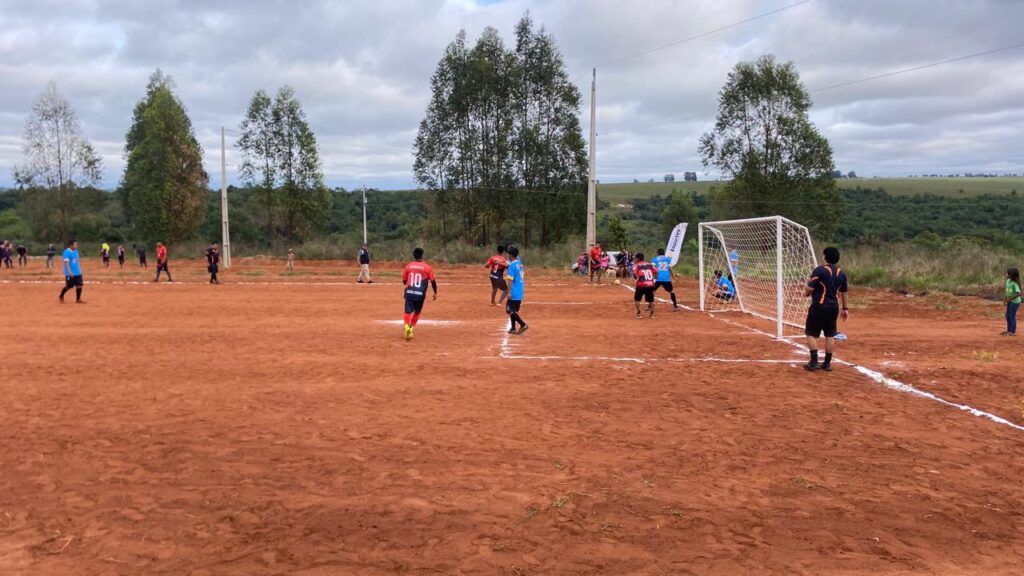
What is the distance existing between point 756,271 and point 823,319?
13308mm

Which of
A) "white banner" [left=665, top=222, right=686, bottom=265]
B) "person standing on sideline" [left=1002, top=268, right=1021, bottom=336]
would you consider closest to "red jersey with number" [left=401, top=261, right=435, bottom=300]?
"white banner" [left=665, top=222, right=686, bottom=265]

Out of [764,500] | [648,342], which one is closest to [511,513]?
[764,500]

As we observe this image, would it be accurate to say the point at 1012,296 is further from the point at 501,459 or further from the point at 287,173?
the point at 287,173

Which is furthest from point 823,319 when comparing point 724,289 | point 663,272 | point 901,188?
point 901,188

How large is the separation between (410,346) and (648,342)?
453 centimetres

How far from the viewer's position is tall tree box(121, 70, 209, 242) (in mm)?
52719

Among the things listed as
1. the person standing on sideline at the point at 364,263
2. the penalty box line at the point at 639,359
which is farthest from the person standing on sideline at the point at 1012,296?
the person standing on sideline at the point at 364,263

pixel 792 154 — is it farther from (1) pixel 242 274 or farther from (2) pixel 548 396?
(2) pixel 548 396

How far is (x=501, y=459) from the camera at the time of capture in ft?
19.7

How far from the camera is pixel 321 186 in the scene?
5050 centimetres

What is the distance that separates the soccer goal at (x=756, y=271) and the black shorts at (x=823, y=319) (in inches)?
268

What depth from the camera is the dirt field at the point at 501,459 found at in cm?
432

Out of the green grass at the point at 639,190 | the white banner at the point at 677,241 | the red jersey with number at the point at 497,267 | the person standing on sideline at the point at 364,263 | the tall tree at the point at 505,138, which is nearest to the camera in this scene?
the red jersey with number at the point at 497,267

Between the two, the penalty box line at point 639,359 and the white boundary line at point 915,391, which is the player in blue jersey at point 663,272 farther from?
the white boundary line at point 915,391
